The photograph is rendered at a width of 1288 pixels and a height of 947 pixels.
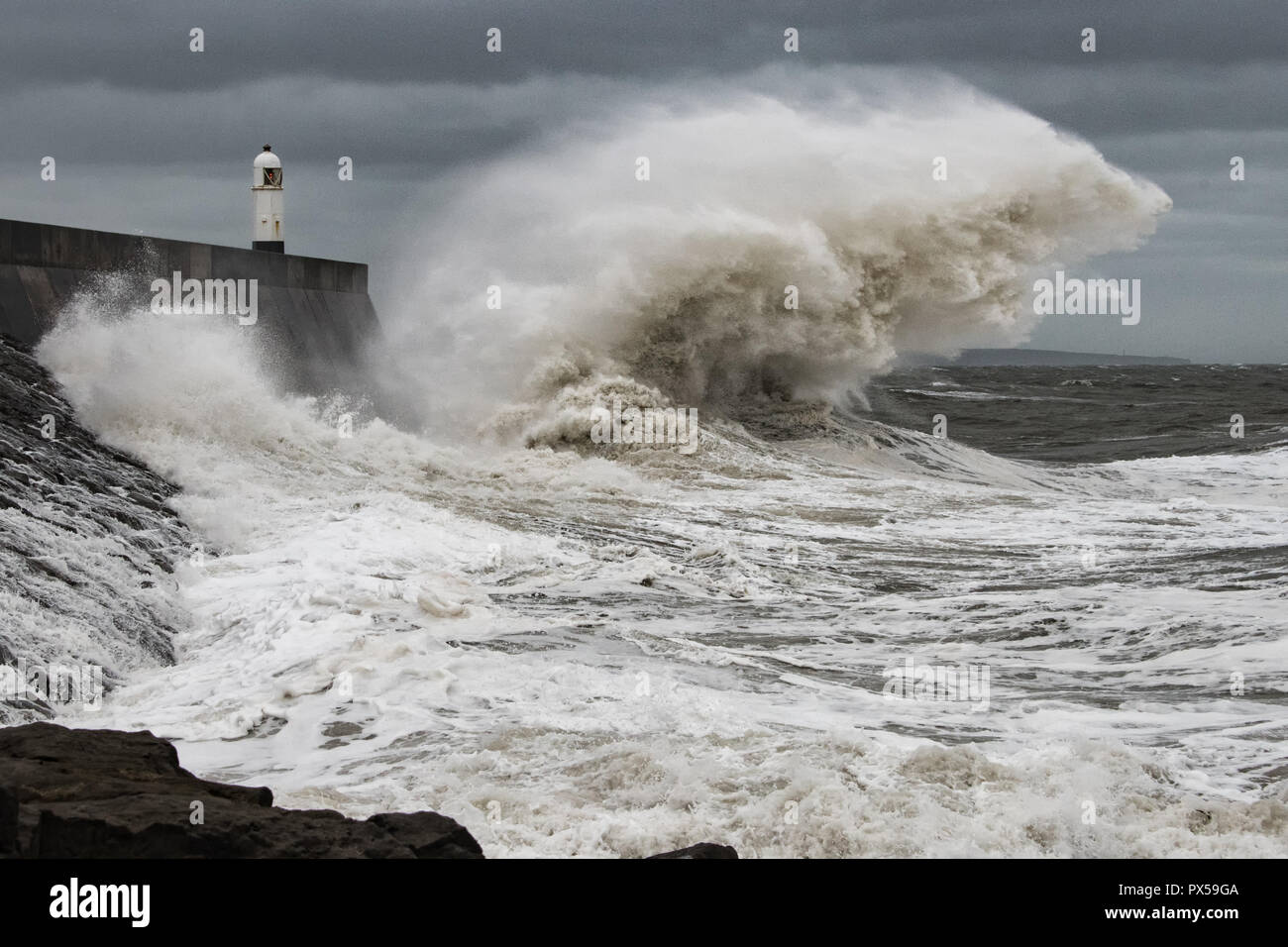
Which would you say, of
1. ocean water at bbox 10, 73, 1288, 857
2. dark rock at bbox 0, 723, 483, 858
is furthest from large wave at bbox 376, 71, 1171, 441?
dark rock at bbox 0, 723, 483, 858

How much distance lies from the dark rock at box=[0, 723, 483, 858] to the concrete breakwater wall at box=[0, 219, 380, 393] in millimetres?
8949

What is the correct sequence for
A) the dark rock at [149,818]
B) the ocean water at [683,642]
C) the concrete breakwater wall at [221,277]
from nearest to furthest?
the dark rock at [149,818] < the ocean water at [683,642] < the concrete breakwater wall at [221,277]

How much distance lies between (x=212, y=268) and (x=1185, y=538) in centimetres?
984

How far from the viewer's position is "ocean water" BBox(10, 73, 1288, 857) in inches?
207

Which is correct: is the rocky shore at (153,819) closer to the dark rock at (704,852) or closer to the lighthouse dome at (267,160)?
the dark rock at (704,852)

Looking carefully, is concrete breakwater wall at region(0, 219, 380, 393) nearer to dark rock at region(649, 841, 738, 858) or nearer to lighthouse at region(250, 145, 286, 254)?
lighthouse at region(250, 145, 286, 254)

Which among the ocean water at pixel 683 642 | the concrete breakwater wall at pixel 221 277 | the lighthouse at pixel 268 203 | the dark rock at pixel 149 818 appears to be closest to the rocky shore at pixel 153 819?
the dark rock at pixel 149 818

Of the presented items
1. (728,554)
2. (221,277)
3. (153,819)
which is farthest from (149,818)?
(221,277)

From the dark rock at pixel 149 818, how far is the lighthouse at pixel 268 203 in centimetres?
1296

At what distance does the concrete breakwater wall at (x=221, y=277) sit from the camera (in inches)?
498

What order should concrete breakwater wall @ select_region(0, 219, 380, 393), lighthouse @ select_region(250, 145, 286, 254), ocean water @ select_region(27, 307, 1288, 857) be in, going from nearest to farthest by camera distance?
ocean water @ select_region(27, 307, 1288, 857), concrete breakwater wall @ select_region(0, 219, 380, 393), lighthouse @ select_region(250, 145, 286, 254)
